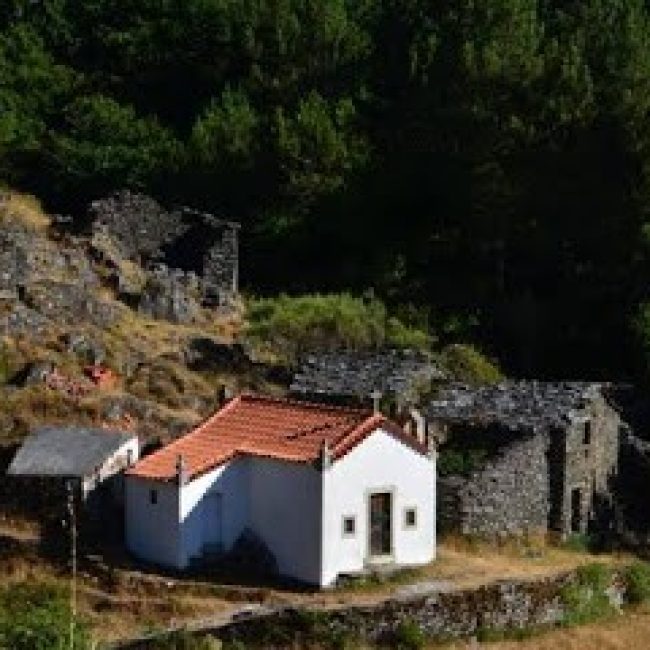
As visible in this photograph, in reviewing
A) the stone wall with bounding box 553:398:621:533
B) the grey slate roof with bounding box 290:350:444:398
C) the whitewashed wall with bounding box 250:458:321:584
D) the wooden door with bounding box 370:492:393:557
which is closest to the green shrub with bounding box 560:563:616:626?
the wooden door with bounding box 370:492:393:557

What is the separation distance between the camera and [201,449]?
29859 millimetres

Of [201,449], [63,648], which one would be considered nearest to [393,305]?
[201,449]

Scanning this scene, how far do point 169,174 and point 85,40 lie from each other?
26.4ft

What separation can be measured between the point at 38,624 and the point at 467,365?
1780cm

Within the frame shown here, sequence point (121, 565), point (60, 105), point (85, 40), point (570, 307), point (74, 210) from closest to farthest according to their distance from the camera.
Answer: point (121, 565)
point (570, 307)
point (74, 210)
point (60, 105)
point (85, 40)

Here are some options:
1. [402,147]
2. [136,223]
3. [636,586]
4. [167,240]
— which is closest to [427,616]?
[636,586]

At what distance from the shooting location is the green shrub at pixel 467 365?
127 feet

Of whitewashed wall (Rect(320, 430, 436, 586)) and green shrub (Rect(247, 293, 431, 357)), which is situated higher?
green shrub (Rect(247, 293, 431, 357))

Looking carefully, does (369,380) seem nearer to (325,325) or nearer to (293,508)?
(325,325)

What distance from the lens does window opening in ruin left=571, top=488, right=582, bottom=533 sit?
34062 millimetres

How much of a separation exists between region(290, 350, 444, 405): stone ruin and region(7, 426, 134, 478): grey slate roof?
16.2 feet

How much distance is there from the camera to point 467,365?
1553 inches

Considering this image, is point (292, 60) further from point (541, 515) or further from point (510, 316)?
point (541, 515)

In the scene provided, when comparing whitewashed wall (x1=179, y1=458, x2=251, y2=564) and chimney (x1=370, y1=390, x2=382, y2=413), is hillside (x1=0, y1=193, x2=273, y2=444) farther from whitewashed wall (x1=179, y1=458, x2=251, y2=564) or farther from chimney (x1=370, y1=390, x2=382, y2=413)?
chimney (x1=370, y1=390, x2=382, y2=413)
